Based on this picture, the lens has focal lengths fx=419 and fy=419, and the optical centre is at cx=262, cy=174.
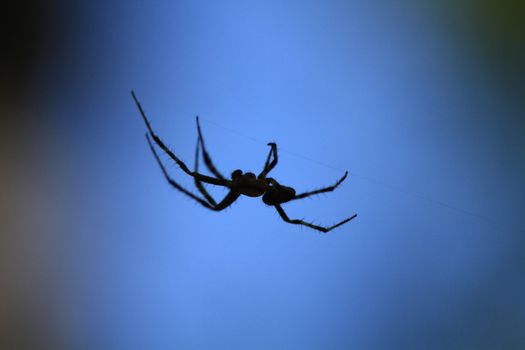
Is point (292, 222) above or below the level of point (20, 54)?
below

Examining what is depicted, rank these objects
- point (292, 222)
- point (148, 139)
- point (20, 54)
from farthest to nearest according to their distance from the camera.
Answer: point (292, 222) < point (148, 139) < point (20, 54)

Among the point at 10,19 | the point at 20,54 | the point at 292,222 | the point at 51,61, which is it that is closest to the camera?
the point at 10,19

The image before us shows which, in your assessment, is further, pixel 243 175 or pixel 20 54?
pixel 243 175

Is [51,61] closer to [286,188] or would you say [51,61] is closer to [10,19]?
[10,19]

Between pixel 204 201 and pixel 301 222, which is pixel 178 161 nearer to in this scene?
pixel 204 201

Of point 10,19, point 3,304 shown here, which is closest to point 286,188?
point 10,19

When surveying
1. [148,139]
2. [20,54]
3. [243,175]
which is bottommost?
[243,175]

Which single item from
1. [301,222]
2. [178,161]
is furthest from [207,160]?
[301,222]

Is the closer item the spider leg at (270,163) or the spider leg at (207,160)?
the spider leg at (207,160)

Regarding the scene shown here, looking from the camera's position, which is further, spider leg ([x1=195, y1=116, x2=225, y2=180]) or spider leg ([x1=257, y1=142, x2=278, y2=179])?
spider leg ([x1=257, y1=142, x2=278, y2=179])

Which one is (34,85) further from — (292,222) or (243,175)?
(292,222)
